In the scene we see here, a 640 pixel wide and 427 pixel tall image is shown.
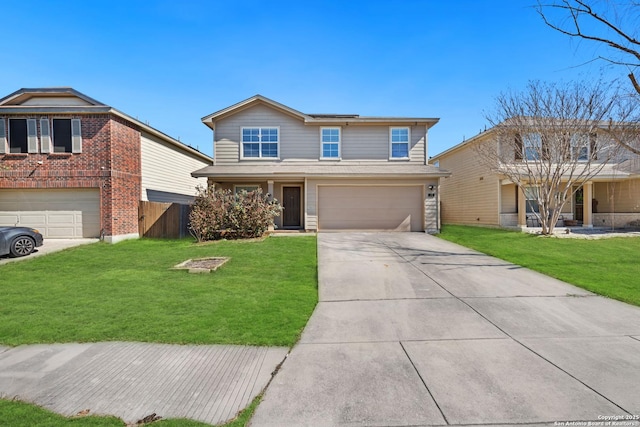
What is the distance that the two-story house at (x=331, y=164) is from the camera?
14.7m

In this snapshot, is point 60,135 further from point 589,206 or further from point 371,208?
point 589,206

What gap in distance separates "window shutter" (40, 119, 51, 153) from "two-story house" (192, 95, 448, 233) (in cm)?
609

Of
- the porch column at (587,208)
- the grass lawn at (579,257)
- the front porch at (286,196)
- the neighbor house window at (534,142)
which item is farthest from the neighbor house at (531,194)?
the front porch at (286,196)

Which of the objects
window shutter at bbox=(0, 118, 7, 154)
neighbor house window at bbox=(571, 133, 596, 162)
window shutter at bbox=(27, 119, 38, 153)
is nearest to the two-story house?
neighbor house window at bbox=(571, 133, 596, 162)

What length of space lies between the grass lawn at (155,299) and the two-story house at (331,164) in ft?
18.0

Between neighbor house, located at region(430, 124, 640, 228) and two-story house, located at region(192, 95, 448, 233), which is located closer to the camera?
two-story house, located at region(192, 95, 448, 233)

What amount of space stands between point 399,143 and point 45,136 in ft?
52.0

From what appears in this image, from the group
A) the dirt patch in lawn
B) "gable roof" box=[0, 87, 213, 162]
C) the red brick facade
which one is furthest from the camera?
"gable roof" box=[0, 87, 213, 162]

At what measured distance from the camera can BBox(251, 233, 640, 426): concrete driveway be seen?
106 inches

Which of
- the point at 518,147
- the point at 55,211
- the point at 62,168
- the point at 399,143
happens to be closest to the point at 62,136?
the point at 62,168

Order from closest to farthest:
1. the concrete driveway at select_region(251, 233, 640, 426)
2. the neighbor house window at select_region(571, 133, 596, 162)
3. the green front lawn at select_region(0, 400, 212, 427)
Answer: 1. the green front lawn at select_region(0, 400, 212, 427)
2. the concrete driveway at select_region(251, 233, 640, 426)
3. the neighbor house window at select_region(571, 133, 596, 162)

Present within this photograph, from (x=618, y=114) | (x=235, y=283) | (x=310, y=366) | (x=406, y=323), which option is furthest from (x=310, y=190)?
(x=618, y=114)

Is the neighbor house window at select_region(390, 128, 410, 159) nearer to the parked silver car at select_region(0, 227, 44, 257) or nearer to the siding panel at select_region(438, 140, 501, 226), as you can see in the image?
the siding panel at select_region(438, 140, 501, 226)

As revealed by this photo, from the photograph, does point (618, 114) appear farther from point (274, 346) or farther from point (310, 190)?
point (274, 346)
